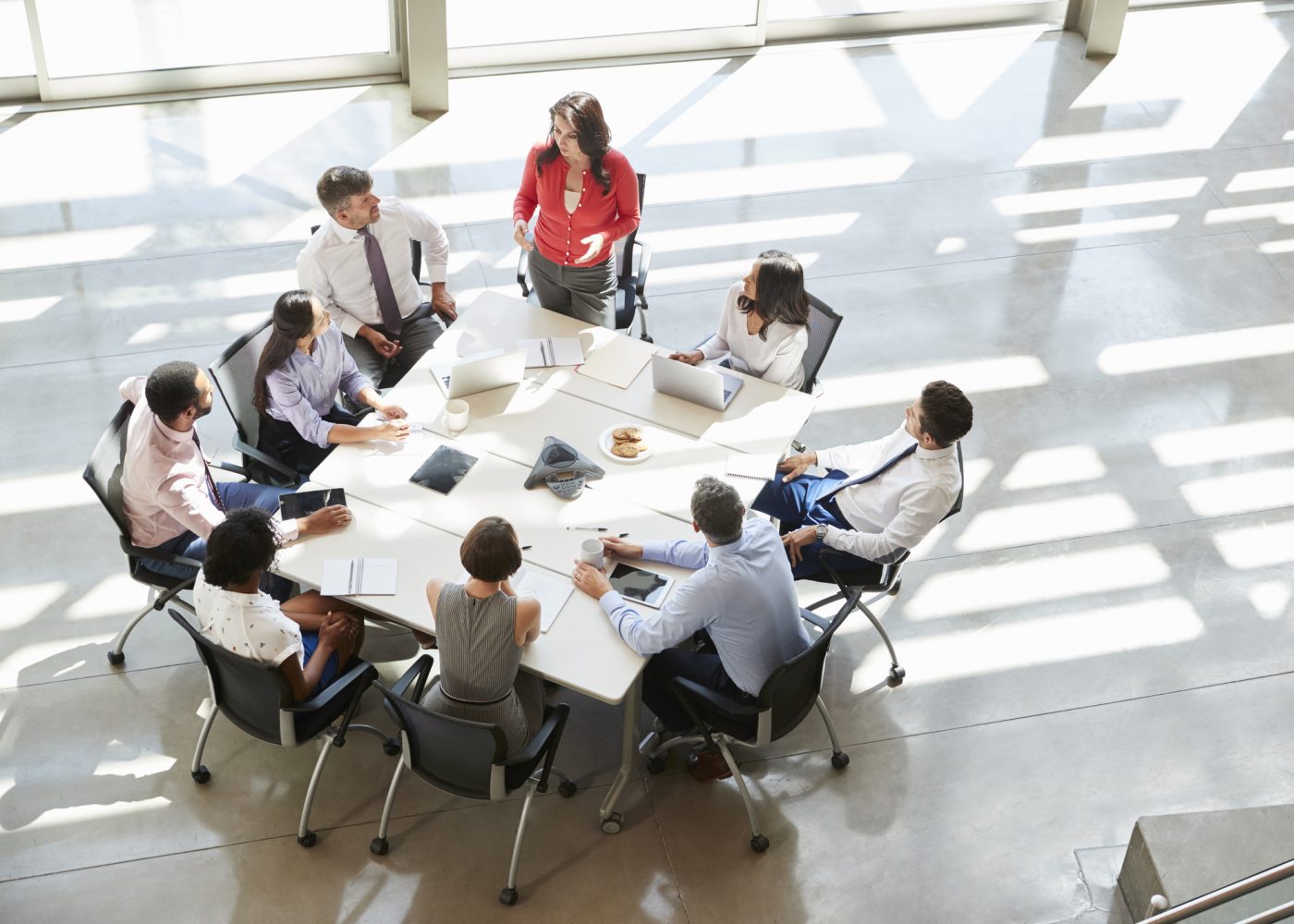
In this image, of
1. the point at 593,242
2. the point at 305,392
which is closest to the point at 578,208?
the point at 593,242

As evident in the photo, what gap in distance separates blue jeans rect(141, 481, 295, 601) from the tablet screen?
129 centimetres

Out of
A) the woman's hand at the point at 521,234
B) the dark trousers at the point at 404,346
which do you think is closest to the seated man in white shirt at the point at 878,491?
the woman's hand at the point at 521,234

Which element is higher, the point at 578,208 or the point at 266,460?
the point at 578,208

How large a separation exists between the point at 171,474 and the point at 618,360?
1869 millimetres

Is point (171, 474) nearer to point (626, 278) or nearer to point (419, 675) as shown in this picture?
point (419, 675)

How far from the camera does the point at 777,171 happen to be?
782 centimetres

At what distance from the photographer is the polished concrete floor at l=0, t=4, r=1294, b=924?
4.45m

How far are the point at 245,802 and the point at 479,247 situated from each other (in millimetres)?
3577

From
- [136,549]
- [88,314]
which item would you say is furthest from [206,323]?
[136,549]

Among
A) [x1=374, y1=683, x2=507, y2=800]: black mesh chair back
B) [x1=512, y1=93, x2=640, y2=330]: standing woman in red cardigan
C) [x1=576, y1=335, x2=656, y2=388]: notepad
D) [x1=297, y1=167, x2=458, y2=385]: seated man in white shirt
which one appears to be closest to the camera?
[x1=374, y1=683, x2=507, y2=800]: black mesh chair back

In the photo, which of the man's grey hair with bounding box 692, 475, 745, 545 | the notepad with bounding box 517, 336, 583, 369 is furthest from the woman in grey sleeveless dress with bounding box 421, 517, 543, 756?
the notepad with bounding box 517, 336, 583, 369

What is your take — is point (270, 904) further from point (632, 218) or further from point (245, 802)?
point (632, 218)

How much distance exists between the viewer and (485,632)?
3938 mm

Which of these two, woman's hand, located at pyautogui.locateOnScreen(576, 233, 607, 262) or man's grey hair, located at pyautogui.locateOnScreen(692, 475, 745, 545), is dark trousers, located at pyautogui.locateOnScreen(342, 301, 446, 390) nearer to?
woman's hand, located at pyautogui.locateOnScreen(576, 233, 607, 262)
